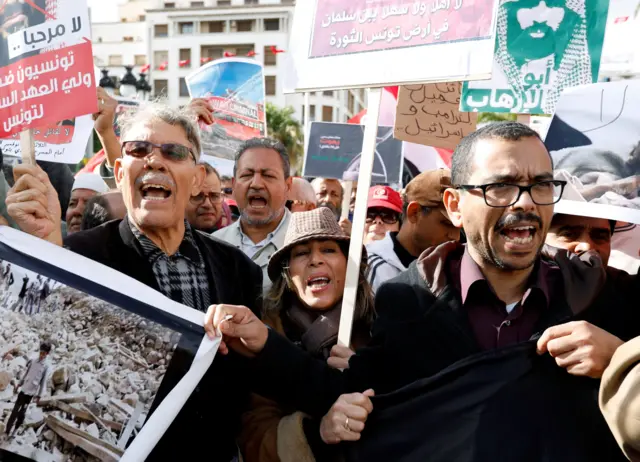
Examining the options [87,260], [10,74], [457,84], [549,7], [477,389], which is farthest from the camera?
[457,84]

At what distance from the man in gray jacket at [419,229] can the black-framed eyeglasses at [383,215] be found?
1165mm

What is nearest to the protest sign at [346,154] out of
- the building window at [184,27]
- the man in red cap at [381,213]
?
the man in red cap at [381,213]

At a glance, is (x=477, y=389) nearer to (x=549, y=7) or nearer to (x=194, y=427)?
(x=194, y=427)

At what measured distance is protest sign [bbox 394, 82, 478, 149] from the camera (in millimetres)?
4242

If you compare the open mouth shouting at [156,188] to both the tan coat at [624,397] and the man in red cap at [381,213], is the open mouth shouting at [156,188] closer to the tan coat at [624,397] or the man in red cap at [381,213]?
the tan coat at [624,397]

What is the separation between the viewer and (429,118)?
14.1 feet

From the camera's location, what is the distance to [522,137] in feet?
6.76

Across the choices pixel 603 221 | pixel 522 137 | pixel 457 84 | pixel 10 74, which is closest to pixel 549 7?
pixel 457 84

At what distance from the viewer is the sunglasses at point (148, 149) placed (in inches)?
96.7

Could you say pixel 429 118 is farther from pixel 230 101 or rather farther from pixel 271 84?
pixel 271 84

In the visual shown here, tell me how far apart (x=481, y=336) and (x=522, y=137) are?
575 mm

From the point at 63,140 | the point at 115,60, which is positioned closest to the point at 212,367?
the point at 63,140

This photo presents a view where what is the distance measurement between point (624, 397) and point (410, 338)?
0.60 metres

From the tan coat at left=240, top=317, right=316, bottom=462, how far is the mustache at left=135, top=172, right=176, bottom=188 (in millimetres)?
763
